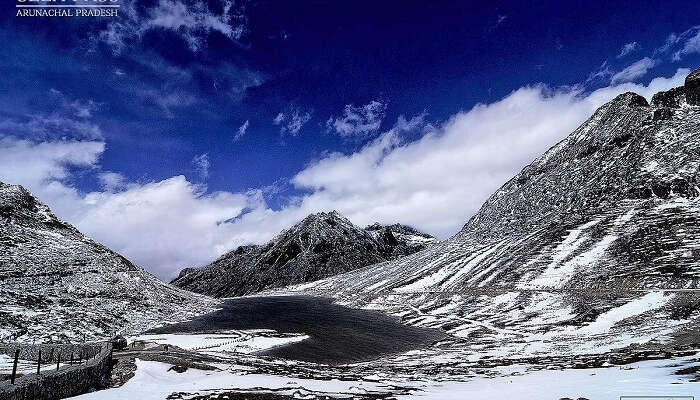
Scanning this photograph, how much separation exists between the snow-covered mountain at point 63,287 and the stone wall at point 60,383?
3333 centimetres

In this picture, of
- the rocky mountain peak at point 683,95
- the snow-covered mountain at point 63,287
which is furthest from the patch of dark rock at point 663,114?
the snow-covered mountain at point 63,287

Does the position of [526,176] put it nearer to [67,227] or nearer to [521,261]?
[521,261]

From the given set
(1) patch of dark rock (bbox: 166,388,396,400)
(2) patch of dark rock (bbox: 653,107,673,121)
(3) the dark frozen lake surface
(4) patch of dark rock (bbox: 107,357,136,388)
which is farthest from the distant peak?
(4) patch of dark rock (bbox: 107,357,136,388)

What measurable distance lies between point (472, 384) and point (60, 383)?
23086 mm

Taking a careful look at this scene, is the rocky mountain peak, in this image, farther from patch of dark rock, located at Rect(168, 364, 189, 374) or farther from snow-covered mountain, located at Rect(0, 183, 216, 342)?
patch of dark rock, located at Rect(168, 364, 189, 374)

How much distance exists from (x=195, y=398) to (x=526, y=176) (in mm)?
173397

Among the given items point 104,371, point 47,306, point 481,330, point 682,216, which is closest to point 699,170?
point 682,216

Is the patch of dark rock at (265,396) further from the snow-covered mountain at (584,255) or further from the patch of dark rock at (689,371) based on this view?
the snow-covered mountain at (584,255)

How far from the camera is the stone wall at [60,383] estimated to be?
20203 mm

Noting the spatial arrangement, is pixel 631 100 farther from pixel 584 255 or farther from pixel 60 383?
pixel 60 383

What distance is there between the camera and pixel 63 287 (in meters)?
80.1

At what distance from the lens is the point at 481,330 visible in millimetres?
58531

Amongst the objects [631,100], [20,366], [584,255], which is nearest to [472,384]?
[20,366]

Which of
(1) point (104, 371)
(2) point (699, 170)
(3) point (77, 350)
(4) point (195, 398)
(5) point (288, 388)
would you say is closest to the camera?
(4) point (195, 398)
